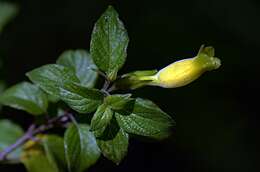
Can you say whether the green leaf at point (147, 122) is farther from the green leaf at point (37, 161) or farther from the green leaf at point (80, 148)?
the green leaf at point (37, 161)

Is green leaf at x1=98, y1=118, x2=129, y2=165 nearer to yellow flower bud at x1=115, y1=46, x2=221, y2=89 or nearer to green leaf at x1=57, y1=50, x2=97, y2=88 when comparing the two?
yellow flower bud at x1=115, y1=46, x2=221, y2=89

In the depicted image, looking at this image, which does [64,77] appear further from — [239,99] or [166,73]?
[239,99]

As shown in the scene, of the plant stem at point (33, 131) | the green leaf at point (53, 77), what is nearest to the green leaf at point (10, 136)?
the plant stem at point (33, 131)

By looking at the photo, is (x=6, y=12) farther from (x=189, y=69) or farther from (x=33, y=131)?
(x=189, y=69)

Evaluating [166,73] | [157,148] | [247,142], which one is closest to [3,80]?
[157,148]

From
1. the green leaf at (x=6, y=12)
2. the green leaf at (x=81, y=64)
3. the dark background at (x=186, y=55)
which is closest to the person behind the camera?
the green leaf at (x=81, y=64)

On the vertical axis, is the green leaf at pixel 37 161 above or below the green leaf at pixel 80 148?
below
